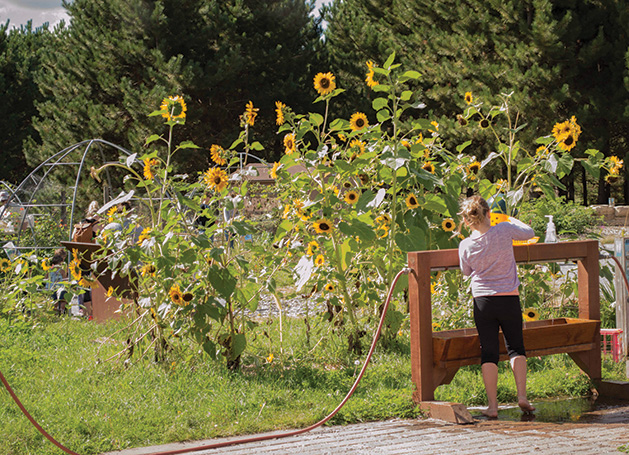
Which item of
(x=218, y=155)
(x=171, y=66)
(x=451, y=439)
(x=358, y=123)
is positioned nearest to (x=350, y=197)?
(x=358, y=123)

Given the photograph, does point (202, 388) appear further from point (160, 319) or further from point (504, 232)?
point (504, 232)

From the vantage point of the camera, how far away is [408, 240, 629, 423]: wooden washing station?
427cm

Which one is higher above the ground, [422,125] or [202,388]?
[422,125]

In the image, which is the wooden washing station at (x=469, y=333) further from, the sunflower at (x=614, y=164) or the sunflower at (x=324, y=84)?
the sunflower at (x=324, y=84)

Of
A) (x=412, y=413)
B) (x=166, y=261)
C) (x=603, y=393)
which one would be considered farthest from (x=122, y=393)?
(x=603, y=393)

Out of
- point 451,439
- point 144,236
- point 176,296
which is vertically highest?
point 144,236

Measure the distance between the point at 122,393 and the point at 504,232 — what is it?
100 inches

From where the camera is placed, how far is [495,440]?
12.1 ft

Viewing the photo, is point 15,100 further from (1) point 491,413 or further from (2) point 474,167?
(1) point 491,413

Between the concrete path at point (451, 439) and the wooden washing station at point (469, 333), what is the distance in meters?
0.22

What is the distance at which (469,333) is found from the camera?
191 inches

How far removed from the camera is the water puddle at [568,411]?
13.6 feet

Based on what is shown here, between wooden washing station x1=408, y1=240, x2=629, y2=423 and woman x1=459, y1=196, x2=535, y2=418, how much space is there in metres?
0.17

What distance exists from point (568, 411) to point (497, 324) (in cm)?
71
